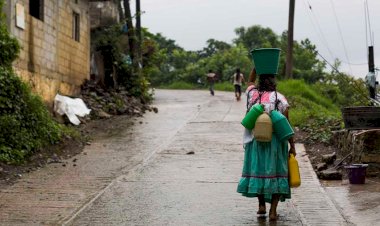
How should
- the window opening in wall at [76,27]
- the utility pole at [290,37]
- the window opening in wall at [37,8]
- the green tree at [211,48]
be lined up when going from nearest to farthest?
the window opening in wall at [37,8] < the window opening in wall at [76,27] < the utility pole at [290,37] < the green tree at [211,48]

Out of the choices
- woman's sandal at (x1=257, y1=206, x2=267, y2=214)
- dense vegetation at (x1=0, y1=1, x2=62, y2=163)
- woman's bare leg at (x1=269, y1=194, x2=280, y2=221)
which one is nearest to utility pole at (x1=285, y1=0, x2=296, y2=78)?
dense vegetation at (x1=0, y1=1, x2=62, y2=163)

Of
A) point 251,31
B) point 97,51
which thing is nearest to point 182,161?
point 97,51

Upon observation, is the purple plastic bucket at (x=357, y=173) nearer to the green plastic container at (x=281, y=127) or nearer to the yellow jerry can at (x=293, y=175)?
the yellow jerry can at (x=293, y=175)

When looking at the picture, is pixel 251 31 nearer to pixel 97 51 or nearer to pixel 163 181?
pixel 97 51

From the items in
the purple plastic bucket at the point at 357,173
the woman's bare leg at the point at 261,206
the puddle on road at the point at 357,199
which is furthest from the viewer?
the purple plastic bucket at the point at 357,173

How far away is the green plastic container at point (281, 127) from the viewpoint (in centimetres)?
620

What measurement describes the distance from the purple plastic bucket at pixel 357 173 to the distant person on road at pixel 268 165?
226 centimetres

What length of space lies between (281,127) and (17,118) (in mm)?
6124

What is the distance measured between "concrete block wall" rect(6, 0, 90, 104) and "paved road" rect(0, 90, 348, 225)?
2.65 m

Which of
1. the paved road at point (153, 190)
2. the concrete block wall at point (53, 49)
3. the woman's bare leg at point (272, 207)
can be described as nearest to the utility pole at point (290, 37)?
the concrete block wall at point (53, 49)

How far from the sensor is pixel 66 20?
55.6 feet

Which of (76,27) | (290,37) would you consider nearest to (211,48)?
(290,37)

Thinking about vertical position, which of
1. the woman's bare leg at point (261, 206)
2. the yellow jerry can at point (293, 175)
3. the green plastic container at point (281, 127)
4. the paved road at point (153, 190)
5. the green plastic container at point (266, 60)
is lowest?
the paved road at point (153, 190)

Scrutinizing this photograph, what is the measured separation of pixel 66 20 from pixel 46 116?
599cm
